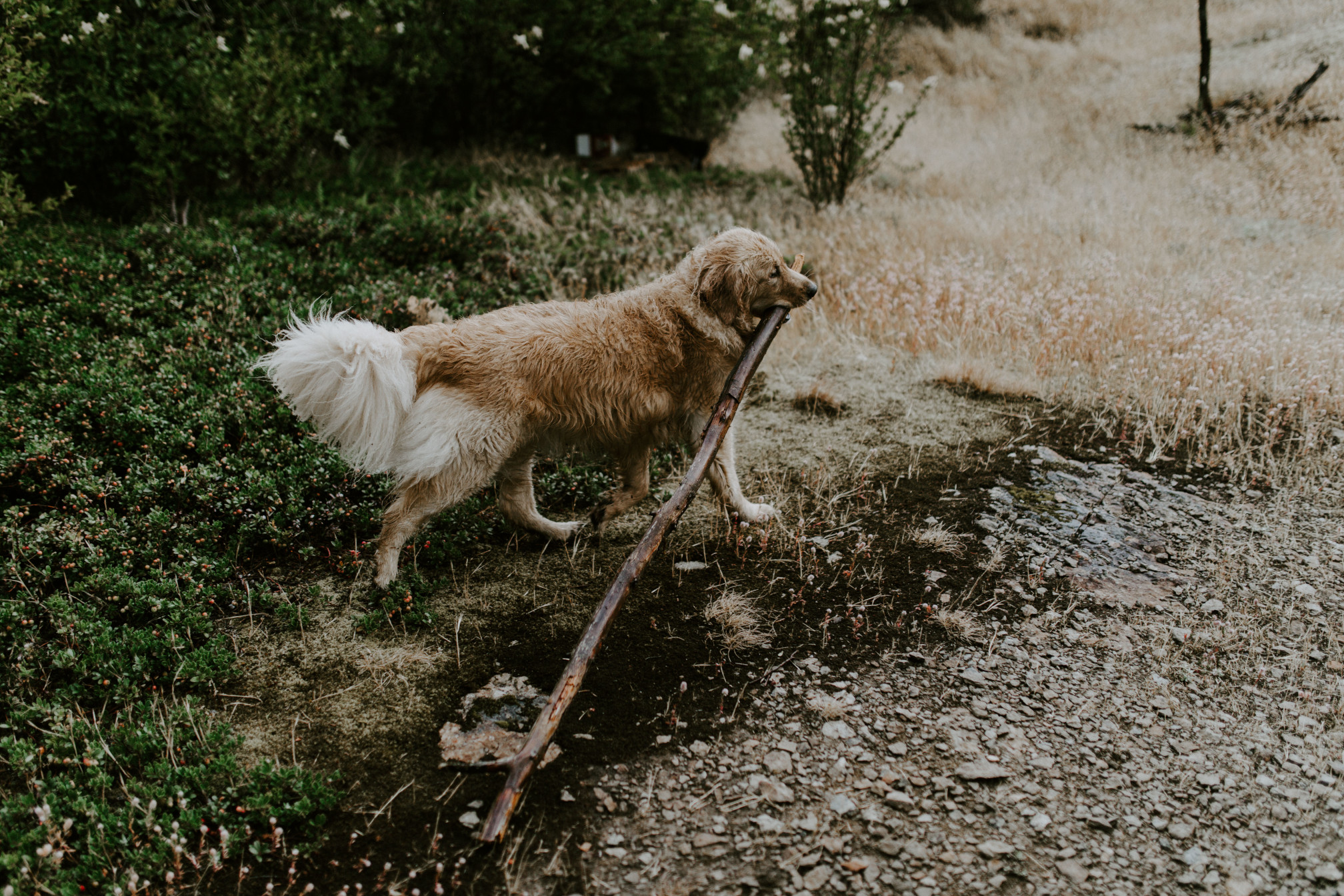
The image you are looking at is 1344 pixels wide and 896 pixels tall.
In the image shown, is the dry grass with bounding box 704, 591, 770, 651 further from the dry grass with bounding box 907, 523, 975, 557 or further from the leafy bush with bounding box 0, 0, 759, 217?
the leafy bush with bounding box 0, 0, 759, 217

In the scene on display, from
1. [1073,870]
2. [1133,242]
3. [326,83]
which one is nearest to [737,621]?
[1073,870]

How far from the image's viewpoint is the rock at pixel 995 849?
8.09ft

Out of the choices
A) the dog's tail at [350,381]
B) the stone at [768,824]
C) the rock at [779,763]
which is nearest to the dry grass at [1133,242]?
the rock at [779,763]

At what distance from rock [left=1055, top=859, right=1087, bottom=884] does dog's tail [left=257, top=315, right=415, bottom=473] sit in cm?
313

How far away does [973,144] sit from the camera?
1316 centimetres

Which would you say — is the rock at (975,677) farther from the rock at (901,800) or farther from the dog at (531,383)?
the dog at (531,383)

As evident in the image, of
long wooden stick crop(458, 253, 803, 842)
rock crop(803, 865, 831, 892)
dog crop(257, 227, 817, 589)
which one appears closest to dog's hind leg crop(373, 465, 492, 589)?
dog crop(257, 227, 817, 589)

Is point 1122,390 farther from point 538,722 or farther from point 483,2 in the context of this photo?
point 483,2

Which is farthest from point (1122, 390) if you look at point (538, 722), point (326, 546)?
point (326, 546)

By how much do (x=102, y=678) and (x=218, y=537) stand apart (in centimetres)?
102

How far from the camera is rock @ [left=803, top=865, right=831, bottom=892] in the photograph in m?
2.39

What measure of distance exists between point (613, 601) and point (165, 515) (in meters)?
2.61

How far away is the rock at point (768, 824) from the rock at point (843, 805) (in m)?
0.21

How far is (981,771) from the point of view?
109 inches
